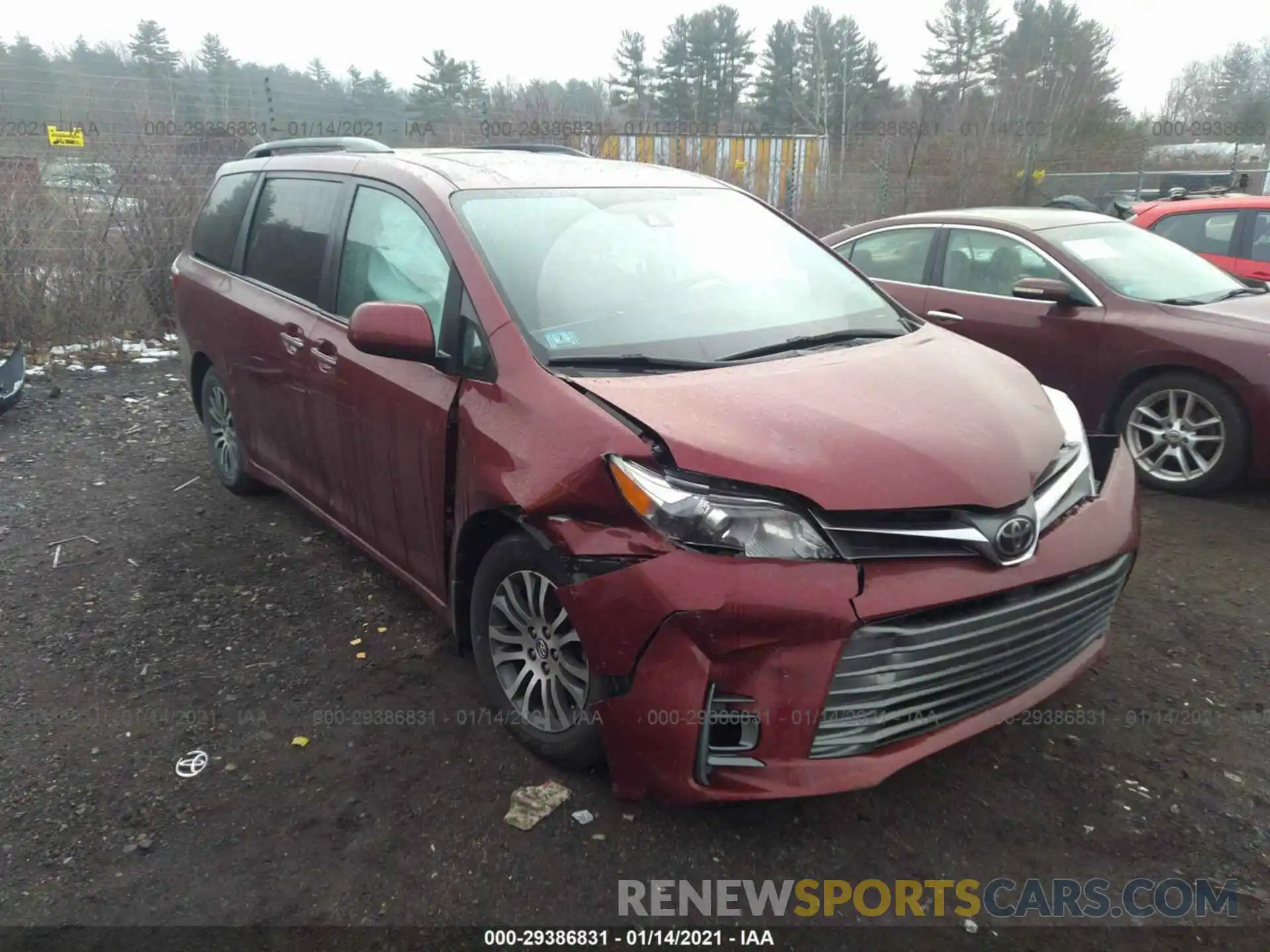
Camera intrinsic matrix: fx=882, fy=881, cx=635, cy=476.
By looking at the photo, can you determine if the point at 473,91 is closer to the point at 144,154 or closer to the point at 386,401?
the point at 144,154

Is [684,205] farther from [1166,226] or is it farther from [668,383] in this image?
[1166,226]

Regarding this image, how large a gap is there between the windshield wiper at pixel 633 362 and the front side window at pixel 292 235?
5.16 feet

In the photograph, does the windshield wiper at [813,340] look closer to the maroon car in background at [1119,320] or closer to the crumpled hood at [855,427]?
the crumpled hood at [855,427]

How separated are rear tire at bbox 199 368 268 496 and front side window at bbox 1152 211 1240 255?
750cm

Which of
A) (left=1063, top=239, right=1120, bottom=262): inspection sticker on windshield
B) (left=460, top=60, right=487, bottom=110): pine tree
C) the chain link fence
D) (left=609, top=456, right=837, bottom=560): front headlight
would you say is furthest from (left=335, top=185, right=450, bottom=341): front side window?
(left=460, top=60, right=487, bottom=110): pine tree

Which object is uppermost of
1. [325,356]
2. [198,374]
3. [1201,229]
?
[1201,229]

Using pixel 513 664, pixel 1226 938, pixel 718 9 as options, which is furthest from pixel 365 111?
pixel 718 9

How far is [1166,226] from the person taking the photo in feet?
25.9

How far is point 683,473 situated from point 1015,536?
870 millimetres

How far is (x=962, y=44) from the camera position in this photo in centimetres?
3984

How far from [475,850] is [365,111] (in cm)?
1369

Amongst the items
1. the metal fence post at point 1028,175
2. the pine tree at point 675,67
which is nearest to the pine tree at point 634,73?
the pine tree at point 675,67

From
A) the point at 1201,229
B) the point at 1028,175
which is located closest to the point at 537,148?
the point at 1201,229

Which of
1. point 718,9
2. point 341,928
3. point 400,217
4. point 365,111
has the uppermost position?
point 718,9
